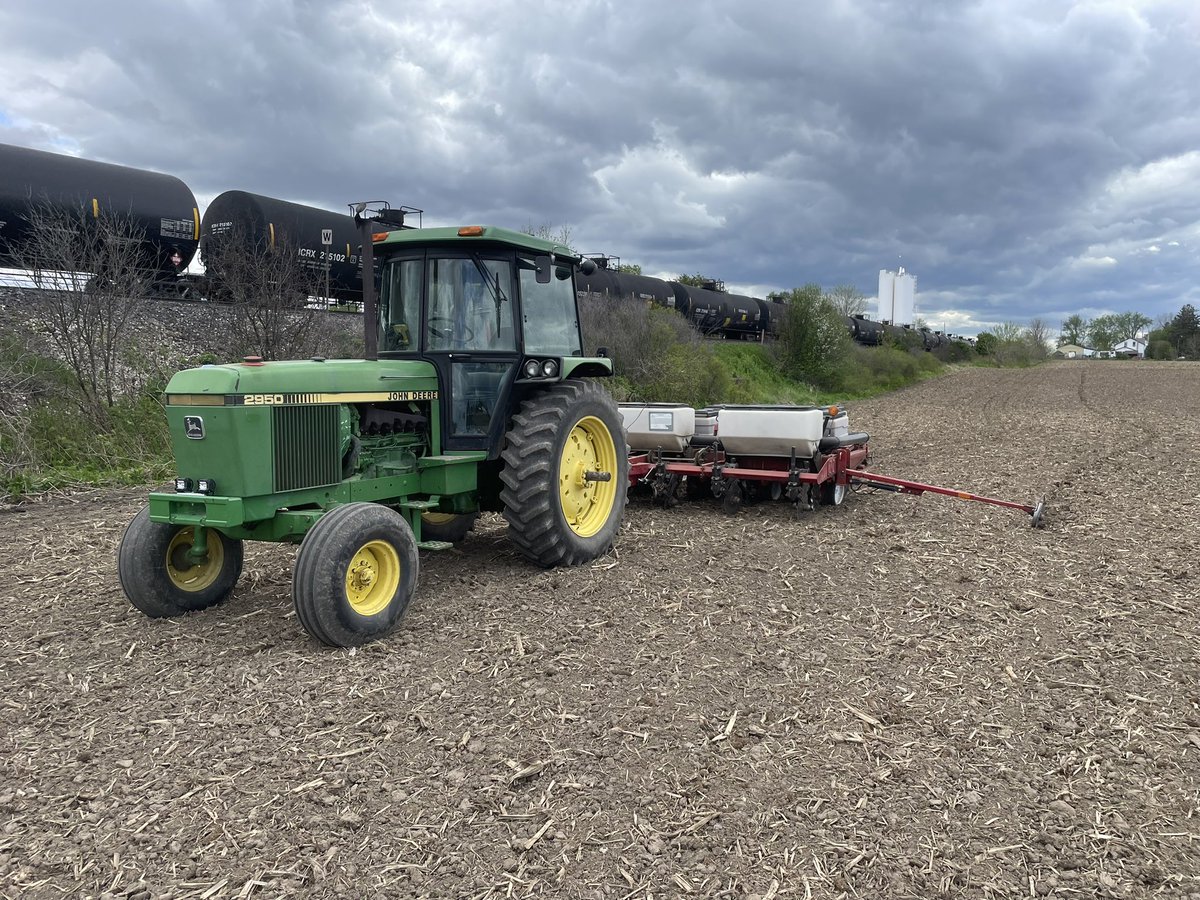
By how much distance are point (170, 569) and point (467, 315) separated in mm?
2544

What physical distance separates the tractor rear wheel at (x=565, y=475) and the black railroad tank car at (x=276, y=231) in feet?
32.1

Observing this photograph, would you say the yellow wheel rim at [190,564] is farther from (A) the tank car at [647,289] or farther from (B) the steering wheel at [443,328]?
(A) the tank car at [647,289]

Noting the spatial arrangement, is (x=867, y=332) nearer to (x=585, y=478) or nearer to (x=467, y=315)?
(x=585, y=478)

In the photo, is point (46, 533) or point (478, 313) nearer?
point (478, 313)

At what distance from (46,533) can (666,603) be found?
565 centimetres

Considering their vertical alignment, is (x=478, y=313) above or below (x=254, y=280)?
below

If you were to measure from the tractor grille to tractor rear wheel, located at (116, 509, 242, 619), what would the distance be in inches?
29.8

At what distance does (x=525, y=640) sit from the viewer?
4.90 metres

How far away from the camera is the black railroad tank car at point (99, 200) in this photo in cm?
1282

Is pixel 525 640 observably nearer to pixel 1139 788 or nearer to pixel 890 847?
pixel 890 847

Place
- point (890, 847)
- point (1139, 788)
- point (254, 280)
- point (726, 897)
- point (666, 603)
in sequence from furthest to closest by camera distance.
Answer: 1. point (254, 280)
2. point (666, 603)
3. point (1139, 788)
4. point (890, 847)
5. point (726, 897)

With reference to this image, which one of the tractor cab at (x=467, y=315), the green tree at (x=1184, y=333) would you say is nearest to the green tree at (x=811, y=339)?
the tractor cab at (x=467, y=315)

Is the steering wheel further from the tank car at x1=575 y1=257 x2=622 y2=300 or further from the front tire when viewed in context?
the tank car at x1=575 y1=257 x2=622 y2=300

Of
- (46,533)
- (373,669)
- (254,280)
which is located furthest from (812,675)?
(254,280)
